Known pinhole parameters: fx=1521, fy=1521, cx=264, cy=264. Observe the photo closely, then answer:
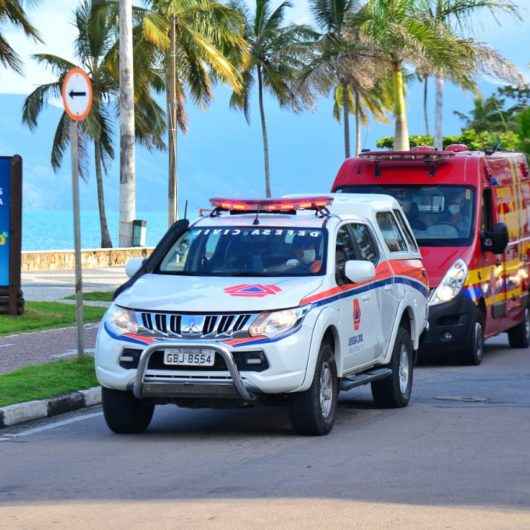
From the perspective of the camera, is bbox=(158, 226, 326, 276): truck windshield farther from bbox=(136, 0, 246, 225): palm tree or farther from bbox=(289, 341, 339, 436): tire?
bbox=(136, 0, 246, 225): palm tree

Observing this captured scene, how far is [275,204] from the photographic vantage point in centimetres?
1301

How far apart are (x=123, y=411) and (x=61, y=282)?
855 inches

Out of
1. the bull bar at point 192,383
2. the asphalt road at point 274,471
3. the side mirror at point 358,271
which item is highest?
the side mirror at point 358,271

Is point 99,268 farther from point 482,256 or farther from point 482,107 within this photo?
point 482,107

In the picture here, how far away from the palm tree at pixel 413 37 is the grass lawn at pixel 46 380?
28285 millimetres

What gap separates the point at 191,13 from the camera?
2069 inches

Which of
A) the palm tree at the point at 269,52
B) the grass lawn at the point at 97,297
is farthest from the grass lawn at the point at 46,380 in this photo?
the palm tree at the point at 269,52

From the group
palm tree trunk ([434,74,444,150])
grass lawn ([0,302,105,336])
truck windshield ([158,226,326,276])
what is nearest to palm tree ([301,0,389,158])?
palm tree trunk ([434,74,444,150])

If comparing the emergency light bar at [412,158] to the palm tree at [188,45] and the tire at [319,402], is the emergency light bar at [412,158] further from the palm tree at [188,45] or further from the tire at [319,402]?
the palm tree at [188,45]

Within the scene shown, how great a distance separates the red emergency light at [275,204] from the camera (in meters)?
13.0

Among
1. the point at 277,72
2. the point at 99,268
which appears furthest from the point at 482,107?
the point at 99,268

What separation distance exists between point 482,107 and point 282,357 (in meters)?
113

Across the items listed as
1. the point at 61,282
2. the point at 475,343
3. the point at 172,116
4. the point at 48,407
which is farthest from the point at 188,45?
the point at 48,407

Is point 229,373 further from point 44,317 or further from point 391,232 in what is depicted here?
point 44,317
